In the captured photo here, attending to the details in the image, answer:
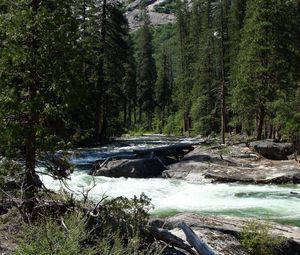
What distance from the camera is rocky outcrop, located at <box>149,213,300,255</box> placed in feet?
30.2

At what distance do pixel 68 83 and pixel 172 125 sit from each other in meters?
58.3

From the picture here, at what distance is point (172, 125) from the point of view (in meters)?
67.4

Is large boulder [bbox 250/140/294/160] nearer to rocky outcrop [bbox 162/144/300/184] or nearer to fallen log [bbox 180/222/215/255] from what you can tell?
rocky outcrop [bbox 162/144/300/184]

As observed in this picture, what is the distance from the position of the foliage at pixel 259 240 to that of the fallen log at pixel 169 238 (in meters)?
1.38

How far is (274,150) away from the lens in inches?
947

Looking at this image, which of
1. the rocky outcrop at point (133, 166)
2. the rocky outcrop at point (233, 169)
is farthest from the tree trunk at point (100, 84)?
the rocky outcrop at point (233, 169)

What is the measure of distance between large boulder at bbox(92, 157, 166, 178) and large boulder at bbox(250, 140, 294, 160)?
16.9 ft

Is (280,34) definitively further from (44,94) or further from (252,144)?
(44,94)

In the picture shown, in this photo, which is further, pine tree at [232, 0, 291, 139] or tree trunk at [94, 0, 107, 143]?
tree trunk at [94, 0, 107, 143]

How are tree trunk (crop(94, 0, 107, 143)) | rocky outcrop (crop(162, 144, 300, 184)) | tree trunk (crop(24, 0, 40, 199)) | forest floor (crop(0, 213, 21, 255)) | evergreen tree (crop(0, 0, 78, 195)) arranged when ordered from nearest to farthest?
forest floor (crop(0, 213, 21, 255)) → evergreen tree (crop(0, 0, 78, 195)) → tree trunk (crop(24, 0, 40, 199)) → rocky outcrop (crop(162, 144, 300, 184)) → tree trunk (crop(94, 0, 107, 143))

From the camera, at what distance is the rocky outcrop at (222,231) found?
9.21 meters

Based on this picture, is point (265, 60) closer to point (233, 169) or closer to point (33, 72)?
point (233, 169)

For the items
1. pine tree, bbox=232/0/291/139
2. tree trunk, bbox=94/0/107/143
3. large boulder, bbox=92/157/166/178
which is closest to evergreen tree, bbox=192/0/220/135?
tree trunk, bbox=94/0/107/143

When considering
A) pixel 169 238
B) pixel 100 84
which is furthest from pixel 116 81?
pixel 169 238
